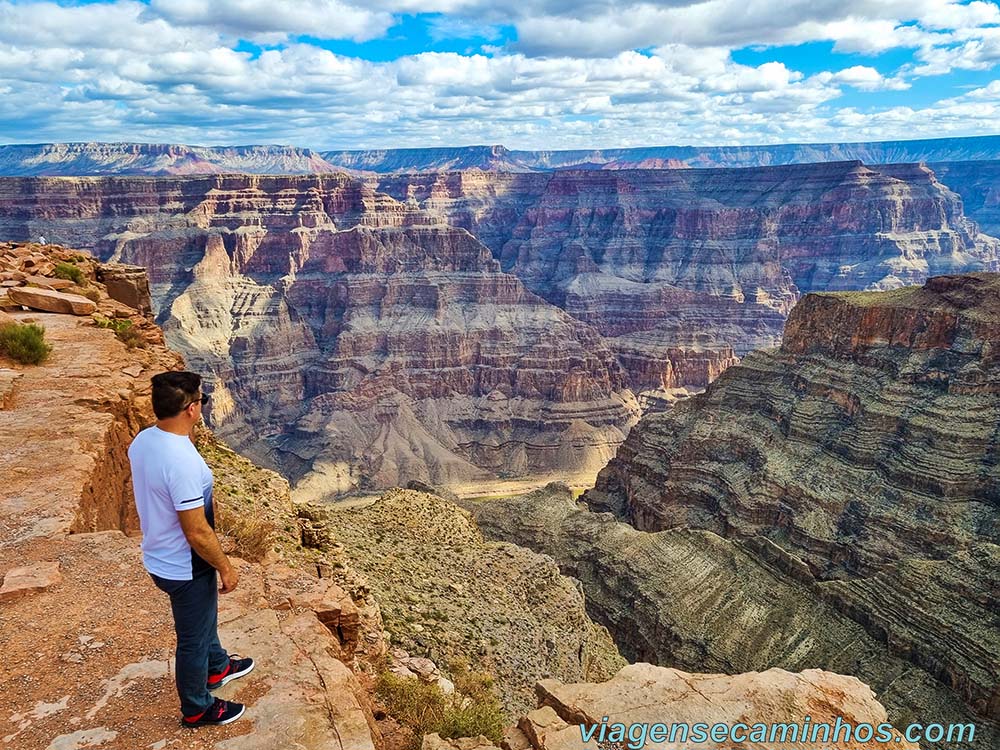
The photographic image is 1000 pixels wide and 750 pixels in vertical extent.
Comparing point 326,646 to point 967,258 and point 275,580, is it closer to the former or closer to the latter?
point 275,580

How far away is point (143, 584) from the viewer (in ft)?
31.2

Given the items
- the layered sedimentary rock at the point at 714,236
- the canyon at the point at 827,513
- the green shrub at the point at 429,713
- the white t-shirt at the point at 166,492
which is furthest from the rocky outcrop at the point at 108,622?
the layered sedimentary rock at the point at 714,236

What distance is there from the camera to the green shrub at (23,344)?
17000 millimetres

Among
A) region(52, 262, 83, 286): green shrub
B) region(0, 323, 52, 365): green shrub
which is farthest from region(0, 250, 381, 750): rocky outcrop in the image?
region(52, 262, 83, 286): green shrub

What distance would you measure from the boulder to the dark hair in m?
19.0

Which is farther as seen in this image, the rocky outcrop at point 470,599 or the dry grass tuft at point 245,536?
the rocky outcrop at point 470,599

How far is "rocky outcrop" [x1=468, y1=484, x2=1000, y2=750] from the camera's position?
30.0m

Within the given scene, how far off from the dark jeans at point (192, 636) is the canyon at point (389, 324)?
84.6 metres

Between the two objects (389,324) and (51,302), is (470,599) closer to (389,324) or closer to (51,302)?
(51,302)

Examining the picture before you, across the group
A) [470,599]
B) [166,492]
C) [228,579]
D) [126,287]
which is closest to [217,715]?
[228,579]

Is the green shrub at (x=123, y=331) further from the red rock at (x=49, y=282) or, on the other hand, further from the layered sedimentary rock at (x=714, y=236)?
the layered sedimentary rock at (x=714, y=236)

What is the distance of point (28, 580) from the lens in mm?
9141

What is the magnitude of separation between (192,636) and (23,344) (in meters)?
13.6

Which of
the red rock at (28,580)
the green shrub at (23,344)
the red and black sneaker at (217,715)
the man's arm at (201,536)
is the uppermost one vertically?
the green shrub at (23,344)
